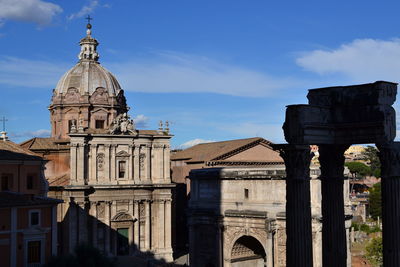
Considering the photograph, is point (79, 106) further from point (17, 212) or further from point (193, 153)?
point (17, 212)

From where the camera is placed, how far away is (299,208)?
40.6 ft

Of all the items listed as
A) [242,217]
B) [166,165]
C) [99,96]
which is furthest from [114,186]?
[242,217]

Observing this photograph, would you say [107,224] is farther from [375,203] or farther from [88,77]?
[375,203]

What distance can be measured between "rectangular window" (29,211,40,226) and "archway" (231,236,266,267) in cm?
1049

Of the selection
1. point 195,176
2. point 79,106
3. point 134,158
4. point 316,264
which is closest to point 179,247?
point 134,158

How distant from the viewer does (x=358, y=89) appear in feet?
42.7

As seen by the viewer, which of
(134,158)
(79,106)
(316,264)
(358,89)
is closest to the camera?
(358,89)

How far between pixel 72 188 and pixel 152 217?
6844 mm

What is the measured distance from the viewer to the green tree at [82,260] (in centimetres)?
2844

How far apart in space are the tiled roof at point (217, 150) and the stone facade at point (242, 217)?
1888 centimetres

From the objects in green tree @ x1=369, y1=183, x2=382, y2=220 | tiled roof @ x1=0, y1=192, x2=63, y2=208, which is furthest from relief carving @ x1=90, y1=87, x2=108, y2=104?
green tree @ x1=369, y1=183, x2=382, y2=220

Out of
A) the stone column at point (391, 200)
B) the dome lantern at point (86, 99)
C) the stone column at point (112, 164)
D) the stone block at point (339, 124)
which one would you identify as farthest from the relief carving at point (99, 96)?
the stone column at point (391, 200)

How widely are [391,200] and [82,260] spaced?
20217 mm

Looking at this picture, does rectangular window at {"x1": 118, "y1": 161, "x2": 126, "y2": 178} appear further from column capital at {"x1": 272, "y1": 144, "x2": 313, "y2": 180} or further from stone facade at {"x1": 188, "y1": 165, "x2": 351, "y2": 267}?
column capital at {"x1": 272, "y1": 144, "x2": 313, "y2": 180}
